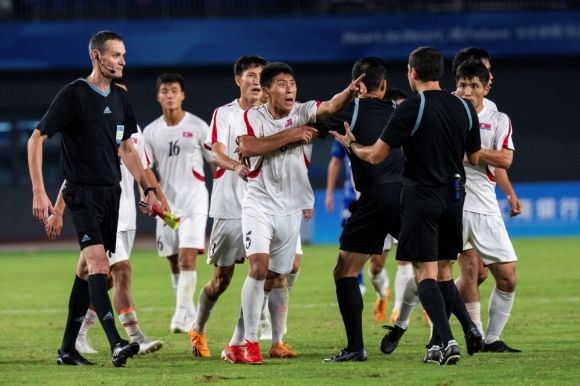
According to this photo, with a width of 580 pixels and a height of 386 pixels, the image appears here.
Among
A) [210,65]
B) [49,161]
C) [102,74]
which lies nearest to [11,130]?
[49,161]

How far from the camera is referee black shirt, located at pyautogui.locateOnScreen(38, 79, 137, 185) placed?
998 centimetres

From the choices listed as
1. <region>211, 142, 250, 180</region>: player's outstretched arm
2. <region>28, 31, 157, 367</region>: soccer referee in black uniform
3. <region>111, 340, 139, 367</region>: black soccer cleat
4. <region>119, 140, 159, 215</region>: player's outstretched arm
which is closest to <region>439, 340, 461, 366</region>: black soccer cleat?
<region>211, 142, 250, 180</region>: player's outstretched arm

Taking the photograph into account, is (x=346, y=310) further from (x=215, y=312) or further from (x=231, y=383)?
(x=215, y=312)

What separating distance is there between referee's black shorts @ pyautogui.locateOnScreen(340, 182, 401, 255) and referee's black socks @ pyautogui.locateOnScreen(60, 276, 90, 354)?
6.97 feet

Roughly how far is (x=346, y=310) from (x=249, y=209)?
113cm

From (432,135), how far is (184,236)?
4.99 m

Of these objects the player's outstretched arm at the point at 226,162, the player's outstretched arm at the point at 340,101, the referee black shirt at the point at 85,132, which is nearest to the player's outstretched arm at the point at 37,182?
the referee black shirt at the point at 85,132

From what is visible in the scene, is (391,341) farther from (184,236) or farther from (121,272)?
(184,236)

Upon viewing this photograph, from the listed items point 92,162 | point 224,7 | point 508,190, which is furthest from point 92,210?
point 224,7

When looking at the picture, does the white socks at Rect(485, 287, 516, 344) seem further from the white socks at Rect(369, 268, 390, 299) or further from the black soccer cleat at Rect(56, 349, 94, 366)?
the white socks at Rect(369, 268, 390, 299)

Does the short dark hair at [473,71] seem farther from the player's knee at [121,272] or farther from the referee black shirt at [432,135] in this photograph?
the player's knee at [121,272]

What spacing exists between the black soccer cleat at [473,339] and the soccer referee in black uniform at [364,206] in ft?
2.83

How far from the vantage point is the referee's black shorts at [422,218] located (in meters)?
9.63

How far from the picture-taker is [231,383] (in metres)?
8.83
